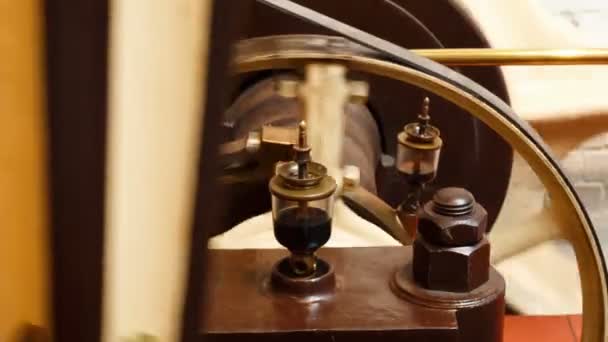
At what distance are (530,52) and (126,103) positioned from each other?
19.1 inches

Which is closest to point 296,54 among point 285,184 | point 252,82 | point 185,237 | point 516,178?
point 285,184

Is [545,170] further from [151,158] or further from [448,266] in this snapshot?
[151,158]

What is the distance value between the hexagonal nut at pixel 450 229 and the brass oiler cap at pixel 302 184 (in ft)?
0.24

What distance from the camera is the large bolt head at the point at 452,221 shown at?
0.59 metres

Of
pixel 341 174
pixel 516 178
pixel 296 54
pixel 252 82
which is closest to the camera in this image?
pixel 296 54

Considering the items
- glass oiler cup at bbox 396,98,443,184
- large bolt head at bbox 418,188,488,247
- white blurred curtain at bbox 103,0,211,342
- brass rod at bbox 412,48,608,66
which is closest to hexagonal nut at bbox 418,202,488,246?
large bolt head at bbox 418,188,488,247

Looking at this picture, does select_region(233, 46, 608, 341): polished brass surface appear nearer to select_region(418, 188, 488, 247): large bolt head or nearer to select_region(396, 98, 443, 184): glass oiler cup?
select_region(418, 188, 488, 247): large bolt head

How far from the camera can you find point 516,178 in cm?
178

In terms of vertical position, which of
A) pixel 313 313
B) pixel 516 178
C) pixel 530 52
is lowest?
pixel 516 178

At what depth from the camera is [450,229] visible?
590 mm

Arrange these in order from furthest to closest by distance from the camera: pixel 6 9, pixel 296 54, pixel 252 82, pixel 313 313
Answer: pixel 252 82
pixel 313 313
pixel 296 54
pixel 6 9

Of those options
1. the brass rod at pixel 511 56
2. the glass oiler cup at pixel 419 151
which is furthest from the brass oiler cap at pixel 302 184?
the glass oiler cup at pixel 419 151

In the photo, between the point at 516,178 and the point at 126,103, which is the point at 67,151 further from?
the point at 516,178

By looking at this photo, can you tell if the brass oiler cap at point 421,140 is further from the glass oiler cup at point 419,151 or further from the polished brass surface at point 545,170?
the polished brass surface at point 545,170
